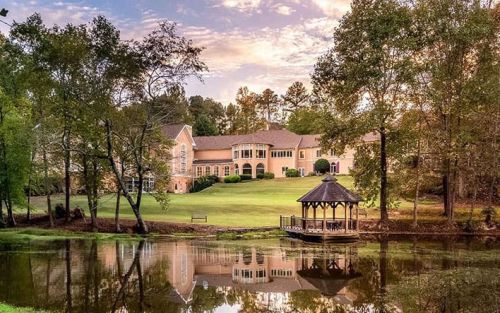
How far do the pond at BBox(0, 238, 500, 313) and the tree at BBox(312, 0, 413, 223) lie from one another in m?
9.96

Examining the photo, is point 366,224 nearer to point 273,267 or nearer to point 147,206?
point 273,267

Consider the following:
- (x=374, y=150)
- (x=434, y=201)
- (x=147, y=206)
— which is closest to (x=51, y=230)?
(x=147, y=206)

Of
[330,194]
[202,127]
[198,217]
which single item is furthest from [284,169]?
[330,194]

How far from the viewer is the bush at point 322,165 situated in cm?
8012

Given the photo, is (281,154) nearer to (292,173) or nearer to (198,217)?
(292,173)

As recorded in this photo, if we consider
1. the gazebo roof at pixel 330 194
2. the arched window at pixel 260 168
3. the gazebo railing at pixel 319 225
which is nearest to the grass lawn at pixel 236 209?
the gazebo railing at pixel 319 225

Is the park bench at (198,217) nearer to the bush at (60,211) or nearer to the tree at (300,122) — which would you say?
the bush at (60,211)

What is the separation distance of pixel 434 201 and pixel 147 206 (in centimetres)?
2895

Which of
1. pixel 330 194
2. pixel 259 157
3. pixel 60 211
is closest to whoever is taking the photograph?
pixel 330 194

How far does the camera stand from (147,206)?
162 feet

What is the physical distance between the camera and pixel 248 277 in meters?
20.3

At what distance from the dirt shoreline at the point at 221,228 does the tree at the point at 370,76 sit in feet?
4.61

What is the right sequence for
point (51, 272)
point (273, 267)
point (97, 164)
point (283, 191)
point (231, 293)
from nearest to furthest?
1. point (231, 293)
2. point (51, 272)
3. point (273, 267)
4. point (97, 164)
5. point (283, 191)

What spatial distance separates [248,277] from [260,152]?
212 ft
